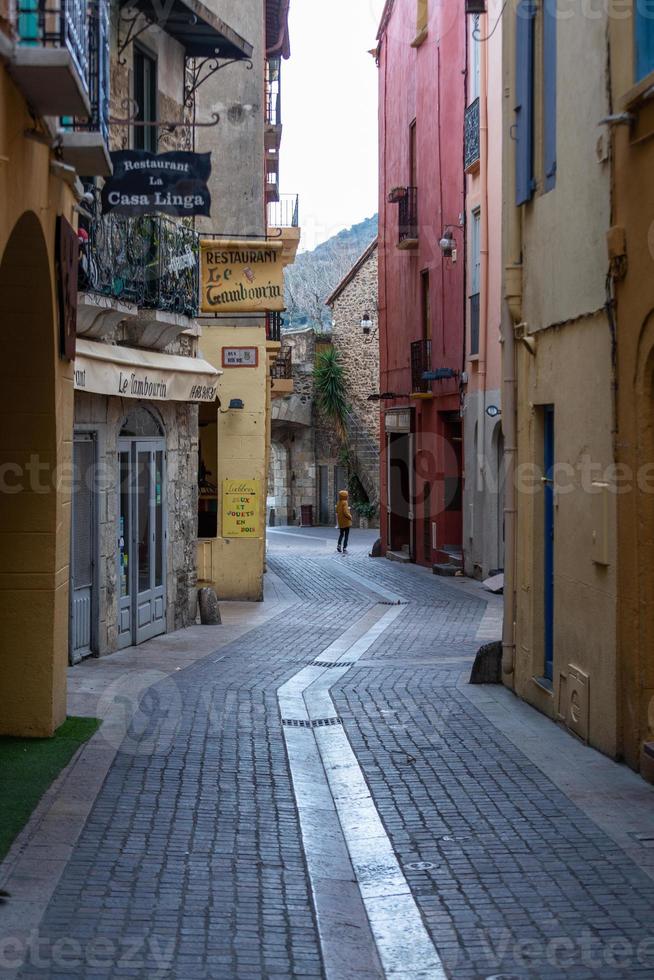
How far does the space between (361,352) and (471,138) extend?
781 inches

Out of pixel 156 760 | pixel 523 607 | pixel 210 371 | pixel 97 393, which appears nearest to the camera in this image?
pixel 156 760

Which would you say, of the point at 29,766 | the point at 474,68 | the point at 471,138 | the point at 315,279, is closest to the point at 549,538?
the point at 29,766

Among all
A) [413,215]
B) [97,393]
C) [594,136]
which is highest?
Result: [413,215]

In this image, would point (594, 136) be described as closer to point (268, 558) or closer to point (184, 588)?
point (184, 588)

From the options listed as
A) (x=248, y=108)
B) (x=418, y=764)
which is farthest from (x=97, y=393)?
(x=248, y=108)

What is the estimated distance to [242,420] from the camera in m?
21.8

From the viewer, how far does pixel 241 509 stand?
21641 millimetres

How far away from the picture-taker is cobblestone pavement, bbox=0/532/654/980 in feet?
17.8

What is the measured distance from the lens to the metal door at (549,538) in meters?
11.2

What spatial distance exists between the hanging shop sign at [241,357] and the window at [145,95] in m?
5.98

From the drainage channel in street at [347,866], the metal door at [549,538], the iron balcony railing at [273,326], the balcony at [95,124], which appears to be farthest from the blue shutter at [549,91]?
the iron balcony railing at [273,326]

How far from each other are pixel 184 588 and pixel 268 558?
1446 cm

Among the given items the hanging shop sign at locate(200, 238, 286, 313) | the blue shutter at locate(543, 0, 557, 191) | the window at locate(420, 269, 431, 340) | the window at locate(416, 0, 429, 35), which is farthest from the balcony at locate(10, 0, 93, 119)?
the window at locate(416, 0, 429, 35)

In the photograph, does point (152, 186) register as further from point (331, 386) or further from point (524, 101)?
point (331, 386)
